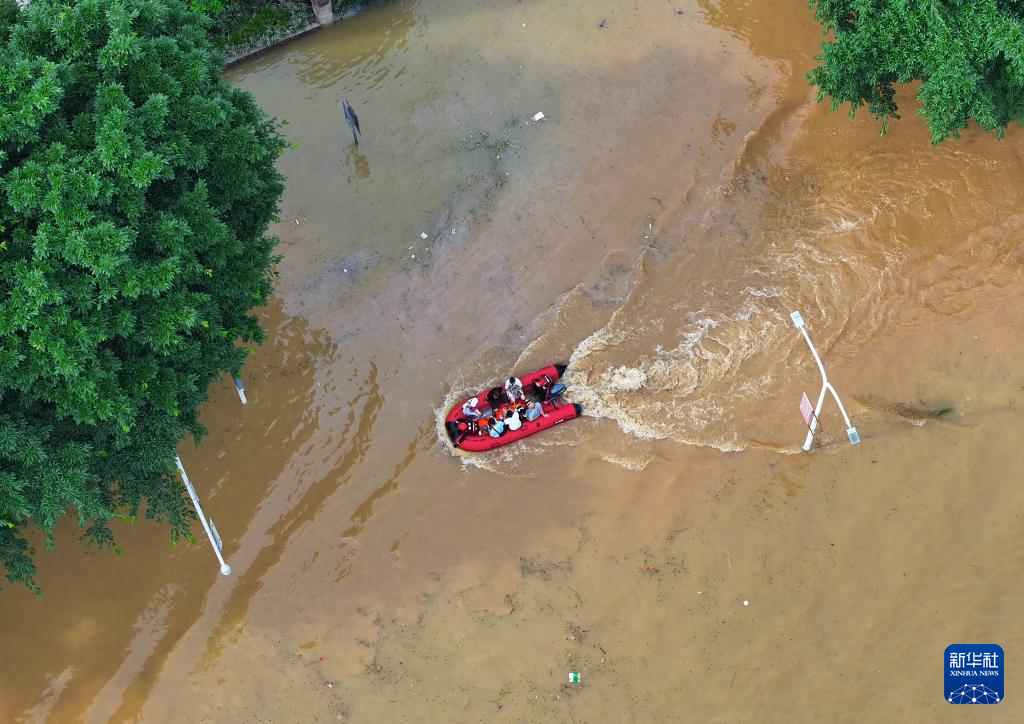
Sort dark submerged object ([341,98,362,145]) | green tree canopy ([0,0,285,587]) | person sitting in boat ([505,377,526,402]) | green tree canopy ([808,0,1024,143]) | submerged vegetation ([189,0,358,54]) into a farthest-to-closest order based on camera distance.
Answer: submerged vegetation ([189,0,358,54]) < dark submerged object ([341,98,362,145]) < person sitting in boat ([505,377,526,402]) < green tree canopy ([808,0,1024,143]) < green tree canopy ([0,0,285,587])

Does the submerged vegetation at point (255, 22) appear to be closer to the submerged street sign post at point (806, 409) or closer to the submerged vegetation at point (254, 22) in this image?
the submerged vegetation at point (254, 22)

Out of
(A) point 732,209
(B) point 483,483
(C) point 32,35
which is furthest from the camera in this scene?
(A) point 732,209

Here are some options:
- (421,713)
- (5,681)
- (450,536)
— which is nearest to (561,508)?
(450,536)

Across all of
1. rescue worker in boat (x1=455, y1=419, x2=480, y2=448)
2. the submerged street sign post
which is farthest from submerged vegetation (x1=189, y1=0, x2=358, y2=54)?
the submerged street sign post

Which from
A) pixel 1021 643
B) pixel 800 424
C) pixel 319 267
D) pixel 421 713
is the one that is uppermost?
pixel 319 267

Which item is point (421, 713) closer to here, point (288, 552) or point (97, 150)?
point (288, 552)

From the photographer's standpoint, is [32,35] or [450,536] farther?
[450,536]

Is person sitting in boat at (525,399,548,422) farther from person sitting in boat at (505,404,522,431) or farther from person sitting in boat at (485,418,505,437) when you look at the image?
person sitting in boat at (485,418,505,437)
